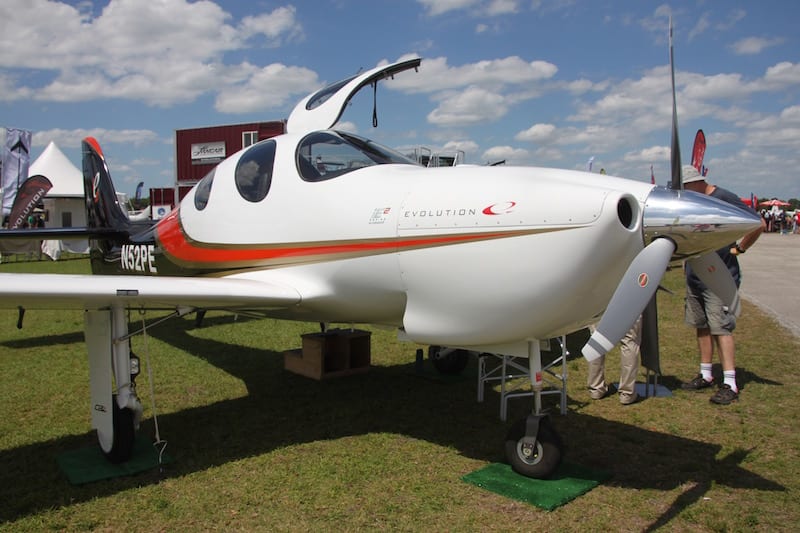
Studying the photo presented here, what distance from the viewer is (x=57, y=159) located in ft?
94.7

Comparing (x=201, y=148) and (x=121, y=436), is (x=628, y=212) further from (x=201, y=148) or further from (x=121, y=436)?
(x=201, y=148)

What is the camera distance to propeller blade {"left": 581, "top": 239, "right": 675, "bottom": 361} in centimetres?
332

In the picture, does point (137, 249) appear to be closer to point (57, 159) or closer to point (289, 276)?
point (289, 276)

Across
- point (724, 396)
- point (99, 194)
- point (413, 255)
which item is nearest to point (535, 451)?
point (413, 255)

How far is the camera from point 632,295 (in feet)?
11.0

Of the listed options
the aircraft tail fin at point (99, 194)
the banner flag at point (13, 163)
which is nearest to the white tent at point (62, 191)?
the banner flag at point (13, 163)

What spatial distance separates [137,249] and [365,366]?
2.96m

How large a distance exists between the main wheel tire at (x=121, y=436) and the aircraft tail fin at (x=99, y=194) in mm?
3945

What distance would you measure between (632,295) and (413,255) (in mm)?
1374

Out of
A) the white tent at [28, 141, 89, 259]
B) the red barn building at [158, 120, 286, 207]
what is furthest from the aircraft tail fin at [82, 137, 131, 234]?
the white tent at [28, 141, 89, 259]

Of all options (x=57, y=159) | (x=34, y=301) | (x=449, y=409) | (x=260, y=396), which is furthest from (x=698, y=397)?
(x=57, y=159)

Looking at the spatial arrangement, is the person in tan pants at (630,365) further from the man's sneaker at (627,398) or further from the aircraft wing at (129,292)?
the aircraft wing at (129,292)

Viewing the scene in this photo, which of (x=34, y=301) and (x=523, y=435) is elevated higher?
(x=34, y=301)

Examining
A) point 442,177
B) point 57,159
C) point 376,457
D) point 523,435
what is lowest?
point 376,457
